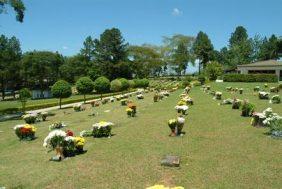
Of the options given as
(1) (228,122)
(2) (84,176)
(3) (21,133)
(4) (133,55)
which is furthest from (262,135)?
(4) (133,55)

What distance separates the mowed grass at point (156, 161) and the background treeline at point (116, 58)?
5382 centimetres

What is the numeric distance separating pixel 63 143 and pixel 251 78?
48.8 meters

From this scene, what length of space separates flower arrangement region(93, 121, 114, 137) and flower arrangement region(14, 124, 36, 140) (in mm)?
3457

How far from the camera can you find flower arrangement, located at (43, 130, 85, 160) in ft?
45.0

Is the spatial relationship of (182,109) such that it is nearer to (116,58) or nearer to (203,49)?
(116,58)

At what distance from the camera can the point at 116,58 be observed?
85438mm

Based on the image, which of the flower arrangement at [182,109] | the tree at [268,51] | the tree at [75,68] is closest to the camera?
the flower arrangement at [182,109]

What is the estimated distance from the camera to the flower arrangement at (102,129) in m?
17.2

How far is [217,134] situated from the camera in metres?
16.5

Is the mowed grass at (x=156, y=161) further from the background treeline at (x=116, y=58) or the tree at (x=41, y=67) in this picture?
the tree at (x=41, y=67)

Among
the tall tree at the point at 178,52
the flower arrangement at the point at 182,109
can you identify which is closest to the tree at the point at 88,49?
the tall tree at the point at 178,52

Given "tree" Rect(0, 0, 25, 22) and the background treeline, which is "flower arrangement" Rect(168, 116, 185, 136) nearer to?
"tree" Rect(0, 0, 25, 22)

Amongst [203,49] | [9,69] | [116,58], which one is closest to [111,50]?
[116,58]

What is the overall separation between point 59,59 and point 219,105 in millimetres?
66506
